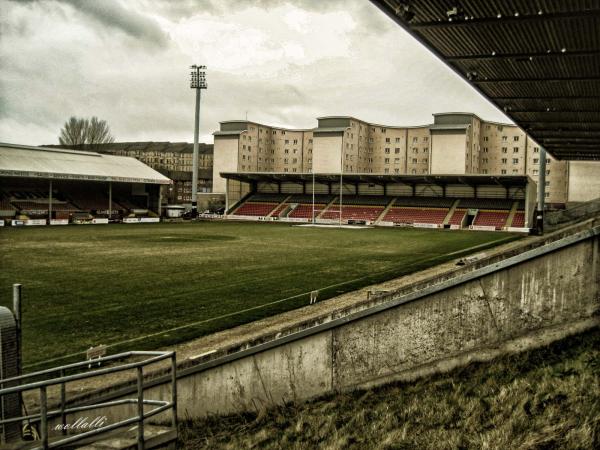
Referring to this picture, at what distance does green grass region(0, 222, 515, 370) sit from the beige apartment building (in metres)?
44.9

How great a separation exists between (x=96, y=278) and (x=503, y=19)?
16.8 m

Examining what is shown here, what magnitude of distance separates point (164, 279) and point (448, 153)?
221ft

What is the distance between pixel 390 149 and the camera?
93.2 meters

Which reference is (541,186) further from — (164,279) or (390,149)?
(390,149)

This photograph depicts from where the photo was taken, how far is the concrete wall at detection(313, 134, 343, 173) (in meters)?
85.9

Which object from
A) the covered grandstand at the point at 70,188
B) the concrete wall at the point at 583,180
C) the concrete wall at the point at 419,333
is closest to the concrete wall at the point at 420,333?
the concrete wall at the point at 419,333

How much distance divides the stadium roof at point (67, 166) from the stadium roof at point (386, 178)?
38.5 ft

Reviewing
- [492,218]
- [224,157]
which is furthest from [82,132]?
[492,218]

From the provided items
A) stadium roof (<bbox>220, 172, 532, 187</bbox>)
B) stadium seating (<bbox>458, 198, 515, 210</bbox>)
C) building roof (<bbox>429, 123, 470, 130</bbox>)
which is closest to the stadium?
stadium roof (<bbox>220, 172, 532, 187</bbox>)

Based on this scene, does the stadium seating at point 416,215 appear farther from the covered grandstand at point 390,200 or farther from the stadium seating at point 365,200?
the stadium seating at point 365,200

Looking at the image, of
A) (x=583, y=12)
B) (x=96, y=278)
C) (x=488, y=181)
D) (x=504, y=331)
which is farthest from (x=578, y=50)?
(x=488, y=181)

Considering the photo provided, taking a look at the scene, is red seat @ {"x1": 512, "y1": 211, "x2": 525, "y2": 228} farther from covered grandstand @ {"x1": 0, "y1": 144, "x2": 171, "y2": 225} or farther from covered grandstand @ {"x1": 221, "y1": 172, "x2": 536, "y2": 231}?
covered grandstand @ {"x1": 0, "y1": 144, "x2": 171, "y2": 225}

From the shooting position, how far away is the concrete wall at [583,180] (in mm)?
65312

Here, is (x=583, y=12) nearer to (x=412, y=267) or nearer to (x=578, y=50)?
(x=578, y=50)
